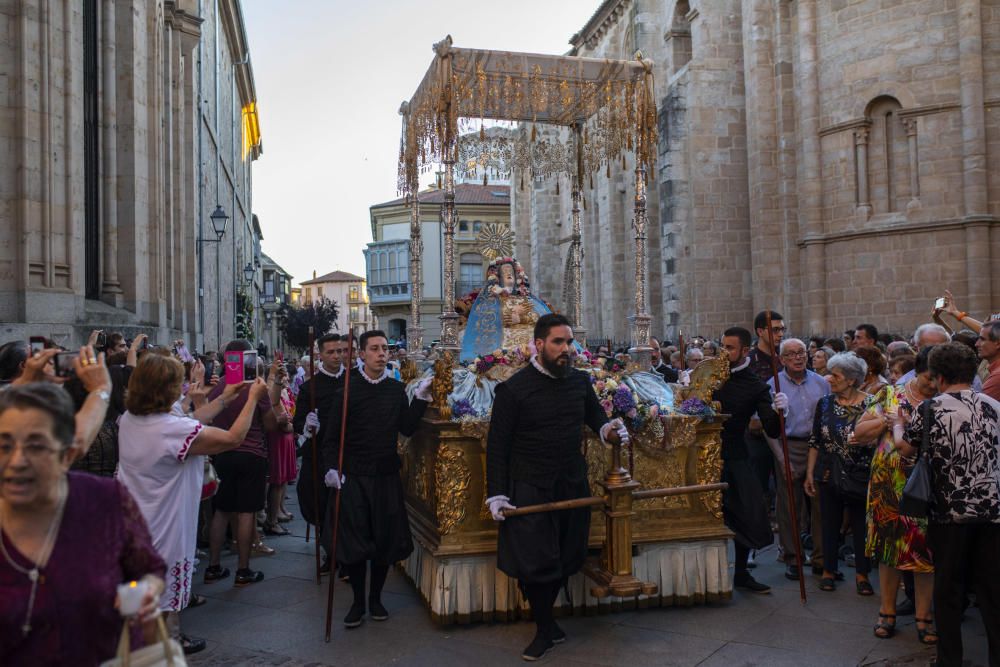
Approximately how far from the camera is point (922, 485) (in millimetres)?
4375

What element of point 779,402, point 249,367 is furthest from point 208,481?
point 779,402

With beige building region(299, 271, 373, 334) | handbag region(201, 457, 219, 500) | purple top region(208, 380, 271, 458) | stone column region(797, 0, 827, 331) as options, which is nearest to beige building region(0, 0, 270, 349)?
purple top region(208, 380, 271, 458)

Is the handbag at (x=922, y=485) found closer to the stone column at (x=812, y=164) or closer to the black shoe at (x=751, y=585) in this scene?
the black shoe at (x=751, y=585)

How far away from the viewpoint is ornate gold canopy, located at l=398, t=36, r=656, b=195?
9.27 meters

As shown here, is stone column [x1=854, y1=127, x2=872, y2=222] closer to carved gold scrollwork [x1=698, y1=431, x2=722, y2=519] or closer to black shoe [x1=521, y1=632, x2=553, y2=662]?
carved gold scrollwork [x1=698, y1=431, x2=722, y2=519]

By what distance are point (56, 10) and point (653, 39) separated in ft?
60.2

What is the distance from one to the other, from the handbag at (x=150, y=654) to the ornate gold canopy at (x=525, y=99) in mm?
7321

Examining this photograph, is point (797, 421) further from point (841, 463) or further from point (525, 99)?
point (525, 99)

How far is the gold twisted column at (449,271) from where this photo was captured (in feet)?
30.0

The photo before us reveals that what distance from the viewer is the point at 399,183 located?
1128 cm

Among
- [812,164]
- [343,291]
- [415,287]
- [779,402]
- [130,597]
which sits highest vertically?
[343,291]

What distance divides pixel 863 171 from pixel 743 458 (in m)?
13.4

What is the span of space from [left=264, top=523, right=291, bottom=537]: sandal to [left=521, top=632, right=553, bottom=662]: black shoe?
4472 mm

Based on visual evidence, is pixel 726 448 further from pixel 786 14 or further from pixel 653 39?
pixel 653 39
